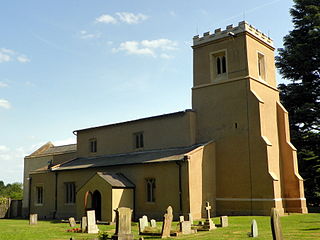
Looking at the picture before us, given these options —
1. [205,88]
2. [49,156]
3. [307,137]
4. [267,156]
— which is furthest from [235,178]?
[49,156]

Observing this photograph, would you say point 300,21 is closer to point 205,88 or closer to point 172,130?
point 205,88

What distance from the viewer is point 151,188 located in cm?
2911

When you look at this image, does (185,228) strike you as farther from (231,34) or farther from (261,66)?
(261,66)

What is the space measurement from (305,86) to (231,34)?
35.2 feet

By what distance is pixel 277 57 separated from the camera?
37938mm

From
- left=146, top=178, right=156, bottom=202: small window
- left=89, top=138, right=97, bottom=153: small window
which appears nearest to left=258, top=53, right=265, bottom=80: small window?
left=146, top=178, right=156, bottom=202: small window

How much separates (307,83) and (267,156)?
12846mm

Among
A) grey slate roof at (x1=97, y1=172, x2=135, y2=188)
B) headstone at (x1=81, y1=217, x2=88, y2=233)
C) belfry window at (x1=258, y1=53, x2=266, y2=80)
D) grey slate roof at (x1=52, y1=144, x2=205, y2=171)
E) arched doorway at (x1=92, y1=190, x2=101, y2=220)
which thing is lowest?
headstone at (x1=81, y1=217, x2=88, y2=233)

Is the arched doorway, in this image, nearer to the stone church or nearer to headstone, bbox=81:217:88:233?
the stone church

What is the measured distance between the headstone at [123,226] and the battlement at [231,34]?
19.2 metres

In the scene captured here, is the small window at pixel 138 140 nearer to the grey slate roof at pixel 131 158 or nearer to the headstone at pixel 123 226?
the grey slate roof at pixel 131 158

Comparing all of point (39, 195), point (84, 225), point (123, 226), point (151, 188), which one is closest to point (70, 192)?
point (39, 195)

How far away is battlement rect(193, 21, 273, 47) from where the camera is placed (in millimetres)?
30234

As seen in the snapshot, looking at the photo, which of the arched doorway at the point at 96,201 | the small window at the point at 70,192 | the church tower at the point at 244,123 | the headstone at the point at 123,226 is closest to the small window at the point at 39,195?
the small window at the point at 70,192
